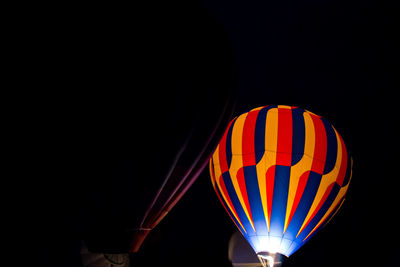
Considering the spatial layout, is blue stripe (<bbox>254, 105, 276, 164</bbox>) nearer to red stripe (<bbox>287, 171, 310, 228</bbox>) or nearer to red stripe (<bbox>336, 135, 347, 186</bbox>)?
red stripe (<bbox>287, 171, 310, 228</bbox>)

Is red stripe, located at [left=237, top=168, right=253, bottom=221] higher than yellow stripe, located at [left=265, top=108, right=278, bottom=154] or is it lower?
lower

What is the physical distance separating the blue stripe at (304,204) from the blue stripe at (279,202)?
0.10 meters

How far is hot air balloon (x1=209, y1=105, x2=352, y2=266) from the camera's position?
3250 mm

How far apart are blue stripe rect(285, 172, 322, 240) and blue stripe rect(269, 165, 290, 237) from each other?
98 mm

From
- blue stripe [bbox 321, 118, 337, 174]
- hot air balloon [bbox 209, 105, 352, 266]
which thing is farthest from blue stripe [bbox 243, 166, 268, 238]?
blue stripe [bbox 321, 118, 337, 174]

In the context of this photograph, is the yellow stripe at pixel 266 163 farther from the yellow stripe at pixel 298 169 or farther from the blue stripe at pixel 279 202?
the yellow stripe at pixel 298 169

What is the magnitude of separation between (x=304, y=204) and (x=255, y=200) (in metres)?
0.46

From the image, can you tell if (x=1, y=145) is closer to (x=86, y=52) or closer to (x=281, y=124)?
(x=86, y=52)

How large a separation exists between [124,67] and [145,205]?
0.82 metres

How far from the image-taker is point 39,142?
5.40ft

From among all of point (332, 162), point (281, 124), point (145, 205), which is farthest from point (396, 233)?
point (145, 205)

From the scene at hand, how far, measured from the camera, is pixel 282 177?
3.23 m

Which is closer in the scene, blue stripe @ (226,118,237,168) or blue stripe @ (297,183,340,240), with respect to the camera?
blue stripe @ (297,183,340,240)

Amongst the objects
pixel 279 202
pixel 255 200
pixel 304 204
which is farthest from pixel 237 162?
pixel 304 204
